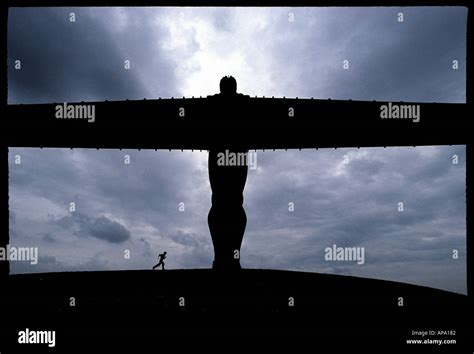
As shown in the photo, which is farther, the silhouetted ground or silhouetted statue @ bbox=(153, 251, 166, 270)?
silhouetted statue @ bbox=(153, 251, 166, 270)

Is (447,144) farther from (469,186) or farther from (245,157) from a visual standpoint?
(245,157)

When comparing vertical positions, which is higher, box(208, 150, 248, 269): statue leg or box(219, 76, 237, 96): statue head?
box(219, 76, 237, 96): statue head

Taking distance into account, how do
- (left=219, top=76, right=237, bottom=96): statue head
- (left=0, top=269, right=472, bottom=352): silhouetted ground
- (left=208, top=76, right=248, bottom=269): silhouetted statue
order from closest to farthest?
1. (left=0, top=269, right=472, bottom=352): silhouetted ground
2. (left=219, top=76, right=237, bottom=96): statue head
3. (left=208, top=76, right=248, bottom=269): silhouetted statue

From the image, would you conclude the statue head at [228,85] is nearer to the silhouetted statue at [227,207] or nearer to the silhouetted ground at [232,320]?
the silhouetted statue at [227,207]

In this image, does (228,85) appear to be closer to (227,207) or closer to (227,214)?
(227,207)

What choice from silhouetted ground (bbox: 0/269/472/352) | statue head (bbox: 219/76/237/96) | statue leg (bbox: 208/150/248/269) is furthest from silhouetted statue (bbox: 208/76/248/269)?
silhouetted ground (bbox: 0/269/472/352)

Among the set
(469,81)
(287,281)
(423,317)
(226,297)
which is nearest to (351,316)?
(423,317)

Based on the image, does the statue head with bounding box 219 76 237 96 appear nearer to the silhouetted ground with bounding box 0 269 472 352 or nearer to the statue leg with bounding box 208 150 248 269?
the statue leg with bounding box 208 150 248 269
